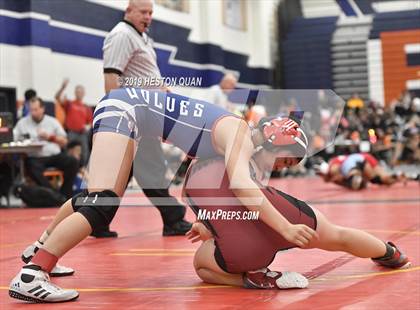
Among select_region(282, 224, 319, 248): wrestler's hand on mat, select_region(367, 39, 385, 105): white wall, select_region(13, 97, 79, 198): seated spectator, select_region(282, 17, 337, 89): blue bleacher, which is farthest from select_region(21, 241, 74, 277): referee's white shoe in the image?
select_region(282, 17, 337, 89): blue bleacher

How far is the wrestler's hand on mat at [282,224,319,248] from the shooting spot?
10.5 feet

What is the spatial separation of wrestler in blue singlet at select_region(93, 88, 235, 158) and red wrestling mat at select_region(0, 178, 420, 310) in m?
Result: 0.62

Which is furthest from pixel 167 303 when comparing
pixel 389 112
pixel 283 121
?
pixel 389 112

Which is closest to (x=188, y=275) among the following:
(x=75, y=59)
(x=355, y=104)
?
(x=75, y=59)

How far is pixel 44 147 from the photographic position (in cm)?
945

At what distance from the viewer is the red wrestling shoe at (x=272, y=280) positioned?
3.32 meters

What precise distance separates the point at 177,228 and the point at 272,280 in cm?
224

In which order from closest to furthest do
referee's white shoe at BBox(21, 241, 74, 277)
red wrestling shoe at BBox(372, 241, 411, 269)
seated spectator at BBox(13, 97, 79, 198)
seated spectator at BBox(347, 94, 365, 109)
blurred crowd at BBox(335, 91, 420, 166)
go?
red wrestling shoe at BBox(372, 241, 411, 269) < referee's white shoe at BBox(21, 241, 74, 277) < seated spectator at BBox(13, 97, 79, 198) < blurred crowd at BBox(335, 91, 420, 166) < seated spectator at BBox(347, 94, 365, 109)

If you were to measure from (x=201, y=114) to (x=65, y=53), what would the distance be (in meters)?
9.82

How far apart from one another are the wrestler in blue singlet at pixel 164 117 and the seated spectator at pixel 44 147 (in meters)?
5.77

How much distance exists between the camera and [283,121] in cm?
350

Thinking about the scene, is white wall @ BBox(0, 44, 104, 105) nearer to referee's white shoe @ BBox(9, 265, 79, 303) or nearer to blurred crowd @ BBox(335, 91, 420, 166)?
blurred crowd @ BBox(335, 91, 420, 166)

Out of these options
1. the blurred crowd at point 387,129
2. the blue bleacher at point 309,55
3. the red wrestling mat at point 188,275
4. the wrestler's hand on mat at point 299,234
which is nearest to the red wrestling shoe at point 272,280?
the red wrestling mat at point 188,275

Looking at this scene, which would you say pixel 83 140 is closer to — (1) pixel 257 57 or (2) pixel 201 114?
(2) pixel 201 114
